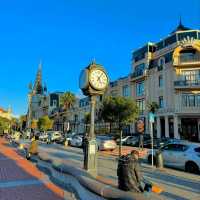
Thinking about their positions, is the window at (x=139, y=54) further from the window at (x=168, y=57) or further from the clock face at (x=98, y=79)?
the clock face at (x=98, y=79)

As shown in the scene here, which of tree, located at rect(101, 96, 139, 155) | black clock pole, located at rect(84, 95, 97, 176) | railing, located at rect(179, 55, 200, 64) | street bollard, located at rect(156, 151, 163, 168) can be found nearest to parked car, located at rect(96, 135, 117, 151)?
tree, located at rect(101, 96, 139, 155)

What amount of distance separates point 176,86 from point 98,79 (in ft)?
117

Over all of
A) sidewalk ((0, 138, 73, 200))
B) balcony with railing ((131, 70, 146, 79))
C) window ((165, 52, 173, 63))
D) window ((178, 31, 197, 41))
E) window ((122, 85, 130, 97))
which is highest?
window ((178, 31, 197, 41))

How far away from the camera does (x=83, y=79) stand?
32.2ft

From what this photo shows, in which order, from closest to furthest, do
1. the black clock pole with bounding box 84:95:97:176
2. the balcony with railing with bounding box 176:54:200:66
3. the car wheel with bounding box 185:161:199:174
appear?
the black clock pole with bounding box 84:95:97:176
the car wheel with bounding box 185:161:199:174
the balcony with railing with bounding box 176:54:200:66

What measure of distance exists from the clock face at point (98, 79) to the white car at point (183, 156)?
7010mm

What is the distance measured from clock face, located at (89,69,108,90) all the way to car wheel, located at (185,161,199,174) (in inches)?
281

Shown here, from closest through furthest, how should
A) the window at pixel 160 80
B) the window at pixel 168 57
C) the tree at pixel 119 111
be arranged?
1. the tree at pixel 119 111
2. the window at pixel 168 57
3. the window at pixel 160 80

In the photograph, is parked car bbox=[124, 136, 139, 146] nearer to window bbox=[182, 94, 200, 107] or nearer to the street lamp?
window bbox=[182, 94, 200, 107]

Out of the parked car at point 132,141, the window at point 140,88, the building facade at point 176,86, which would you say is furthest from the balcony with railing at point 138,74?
the parked car at point 132,141

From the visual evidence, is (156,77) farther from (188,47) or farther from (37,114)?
(37,114)

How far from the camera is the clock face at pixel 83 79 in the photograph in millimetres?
9586

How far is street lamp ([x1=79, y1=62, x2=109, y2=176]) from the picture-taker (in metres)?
8.89

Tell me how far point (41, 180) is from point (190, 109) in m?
35.4
